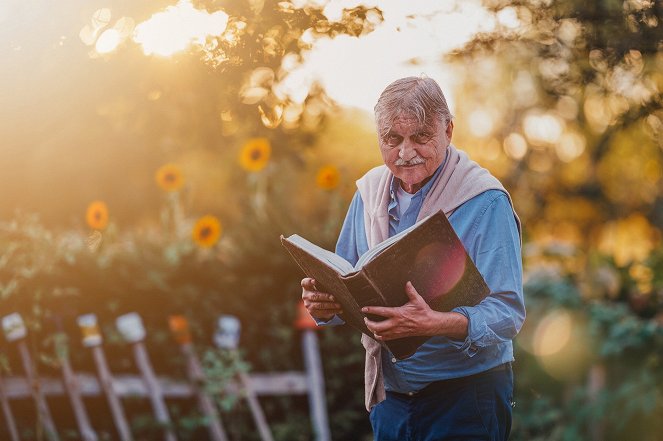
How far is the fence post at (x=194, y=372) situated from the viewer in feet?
14.3

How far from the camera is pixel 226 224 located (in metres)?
5.57

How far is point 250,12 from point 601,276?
12.3 feet

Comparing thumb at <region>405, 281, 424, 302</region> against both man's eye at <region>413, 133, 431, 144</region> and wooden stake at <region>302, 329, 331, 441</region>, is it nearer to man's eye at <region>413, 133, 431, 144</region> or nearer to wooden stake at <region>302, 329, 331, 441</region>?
man's eye at <region>413, 133, 431, 144</region>

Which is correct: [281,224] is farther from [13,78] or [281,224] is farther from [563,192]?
[563,192]

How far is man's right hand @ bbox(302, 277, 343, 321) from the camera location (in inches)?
69.4

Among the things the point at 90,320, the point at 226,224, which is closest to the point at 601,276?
the point at 226,224

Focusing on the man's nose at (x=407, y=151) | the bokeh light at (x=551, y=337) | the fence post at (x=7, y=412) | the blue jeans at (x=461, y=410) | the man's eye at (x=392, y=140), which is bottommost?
the bokeh light at (x=551, y=337)

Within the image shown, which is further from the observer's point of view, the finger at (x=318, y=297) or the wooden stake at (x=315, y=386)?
the wooden stake at (x=315, y=386)

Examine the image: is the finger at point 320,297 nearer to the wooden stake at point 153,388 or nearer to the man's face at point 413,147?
the man's face at point 413,147

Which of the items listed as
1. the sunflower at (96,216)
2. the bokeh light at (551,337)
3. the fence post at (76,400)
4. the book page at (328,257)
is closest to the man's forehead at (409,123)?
the book page at (328,257)

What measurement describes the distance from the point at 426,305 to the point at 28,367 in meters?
2.99

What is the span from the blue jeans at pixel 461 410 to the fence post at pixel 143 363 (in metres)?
2.68

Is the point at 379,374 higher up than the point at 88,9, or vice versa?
the point at 88,9

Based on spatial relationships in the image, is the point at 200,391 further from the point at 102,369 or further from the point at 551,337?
the point at 551,337
